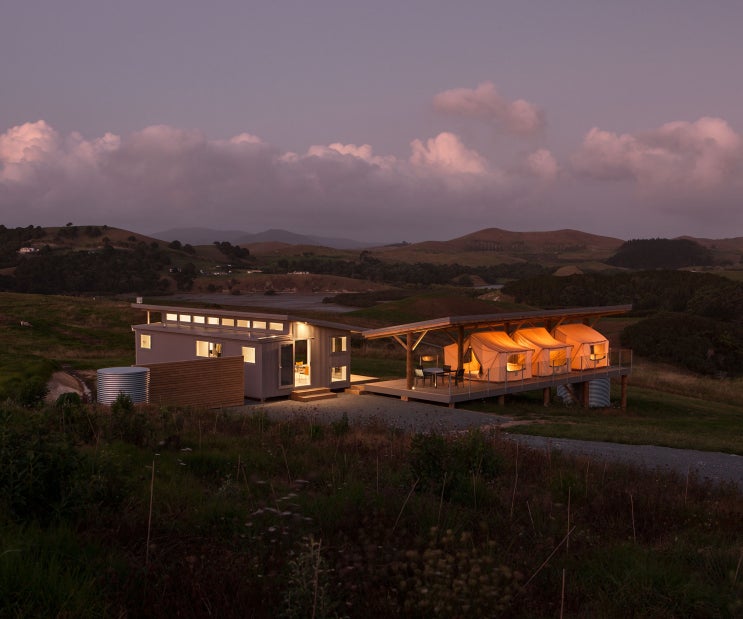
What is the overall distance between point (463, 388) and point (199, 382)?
9.06 metres

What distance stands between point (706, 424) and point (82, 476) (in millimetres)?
21934

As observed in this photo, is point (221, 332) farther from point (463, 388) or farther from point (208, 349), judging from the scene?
point (463, 388)

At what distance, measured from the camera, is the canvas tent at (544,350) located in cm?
2634

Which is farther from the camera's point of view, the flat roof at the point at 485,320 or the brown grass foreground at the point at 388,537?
the flat roof at the point at 485,320

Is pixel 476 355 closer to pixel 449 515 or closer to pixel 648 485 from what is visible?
pixel 648 485

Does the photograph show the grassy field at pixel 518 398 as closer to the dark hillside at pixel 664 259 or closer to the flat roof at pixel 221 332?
the flat roof at pixel 221 332

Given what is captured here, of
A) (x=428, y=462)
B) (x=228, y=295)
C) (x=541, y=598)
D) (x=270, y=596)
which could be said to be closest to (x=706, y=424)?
(x=428, y=462)

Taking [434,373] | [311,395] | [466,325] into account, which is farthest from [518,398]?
[311,395]

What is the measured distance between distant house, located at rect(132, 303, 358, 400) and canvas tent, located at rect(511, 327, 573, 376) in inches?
283

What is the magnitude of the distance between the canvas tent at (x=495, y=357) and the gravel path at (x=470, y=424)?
138 inches

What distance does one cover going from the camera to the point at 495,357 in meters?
24.8

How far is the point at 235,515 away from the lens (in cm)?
602

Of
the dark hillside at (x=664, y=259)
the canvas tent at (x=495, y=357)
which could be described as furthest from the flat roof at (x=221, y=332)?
the dark hillside at (x=664, y=259)

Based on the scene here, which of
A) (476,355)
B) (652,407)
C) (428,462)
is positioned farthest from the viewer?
(652,407)
